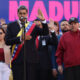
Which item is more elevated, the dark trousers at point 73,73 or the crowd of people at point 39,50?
the crowd of people at point 39,50

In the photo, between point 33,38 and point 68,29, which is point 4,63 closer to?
point 33,38

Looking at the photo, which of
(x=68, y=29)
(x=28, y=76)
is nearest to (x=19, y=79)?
(x=28, y=76)

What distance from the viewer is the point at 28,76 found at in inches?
244

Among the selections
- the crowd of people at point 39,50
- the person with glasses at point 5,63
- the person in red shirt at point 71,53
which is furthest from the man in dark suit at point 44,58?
the person with glasses at point 5,63

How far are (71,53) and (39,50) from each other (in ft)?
2.83

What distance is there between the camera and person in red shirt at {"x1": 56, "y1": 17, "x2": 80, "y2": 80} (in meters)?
6.44

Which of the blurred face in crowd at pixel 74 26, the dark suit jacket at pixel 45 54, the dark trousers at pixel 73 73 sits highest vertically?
the blurred face in crowd at pixel 74 26

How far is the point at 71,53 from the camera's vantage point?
21.2 ft

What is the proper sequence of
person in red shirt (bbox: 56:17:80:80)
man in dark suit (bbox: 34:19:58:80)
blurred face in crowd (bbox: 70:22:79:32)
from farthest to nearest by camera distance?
man in dark suit (bbox: 34:19:58:80) → blurred face in crowd (bbox: 70:22:79:32) → person in red shirt (bbox: 56:17:80:80)

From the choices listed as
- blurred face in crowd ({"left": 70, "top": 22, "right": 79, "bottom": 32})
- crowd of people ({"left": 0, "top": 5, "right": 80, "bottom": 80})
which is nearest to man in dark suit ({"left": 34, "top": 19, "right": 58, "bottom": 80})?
→ crowd of people ({"left": 0, "top": 5, "right": 80, "bottom": 80})

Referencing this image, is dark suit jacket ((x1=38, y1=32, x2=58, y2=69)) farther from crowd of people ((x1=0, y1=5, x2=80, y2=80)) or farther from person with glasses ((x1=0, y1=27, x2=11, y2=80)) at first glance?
person with glasses ((x1=0, y1=27, x2=11, y2=80))

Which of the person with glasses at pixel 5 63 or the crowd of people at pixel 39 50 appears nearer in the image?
the crowd of people at pixel 39 50

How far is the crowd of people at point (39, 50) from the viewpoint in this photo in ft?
20.3

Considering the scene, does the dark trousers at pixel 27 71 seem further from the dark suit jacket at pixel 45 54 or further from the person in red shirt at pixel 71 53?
the dark suit jacket at pixel 45 54
